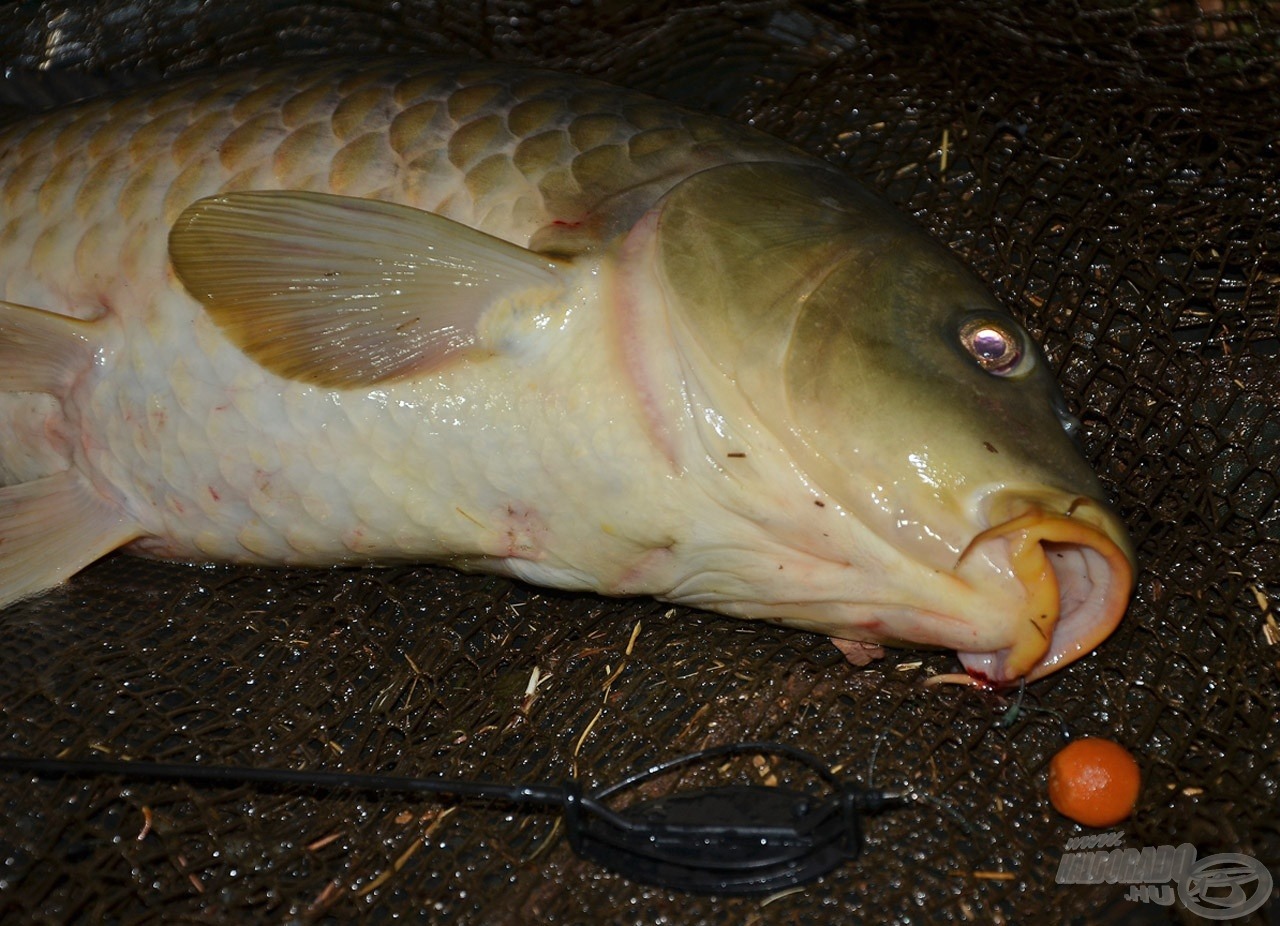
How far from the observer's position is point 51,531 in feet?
7.56

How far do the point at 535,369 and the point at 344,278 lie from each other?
0.36m

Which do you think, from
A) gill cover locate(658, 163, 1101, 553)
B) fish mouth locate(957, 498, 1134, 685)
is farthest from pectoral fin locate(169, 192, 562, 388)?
fish mouth locate(957, 498, 1134, 685)

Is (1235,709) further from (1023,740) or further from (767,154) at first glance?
(767,154)

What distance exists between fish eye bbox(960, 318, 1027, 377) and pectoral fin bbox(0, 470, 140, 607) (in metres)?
1.62

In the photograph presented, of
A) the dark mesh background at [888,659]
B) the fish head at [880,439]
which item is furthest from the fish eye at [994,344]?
the dark mesh background at [888,659]

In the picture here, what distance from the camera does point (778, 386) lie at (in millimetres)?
1893

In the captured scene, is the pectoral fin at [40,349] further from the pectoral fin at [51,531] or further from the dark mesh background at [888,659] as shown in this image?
the dark mesh background at [888,659]

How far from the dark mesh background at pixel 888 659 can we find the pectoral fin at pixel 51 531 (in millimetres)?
66

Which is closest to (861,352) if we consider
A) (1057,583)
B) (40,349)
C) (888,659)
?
(1057,583)

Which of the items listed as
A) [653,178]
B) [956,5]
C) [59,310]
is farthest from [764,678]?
[956,5]

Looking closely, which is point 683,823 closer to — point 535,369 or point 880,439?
point 880,439

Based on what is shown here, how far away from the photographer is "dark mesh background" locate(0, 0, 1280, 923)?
1.91 metres

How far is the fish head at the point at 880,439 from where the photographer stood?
180 cm

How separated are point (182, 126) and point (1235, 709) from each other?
2.21 metres
